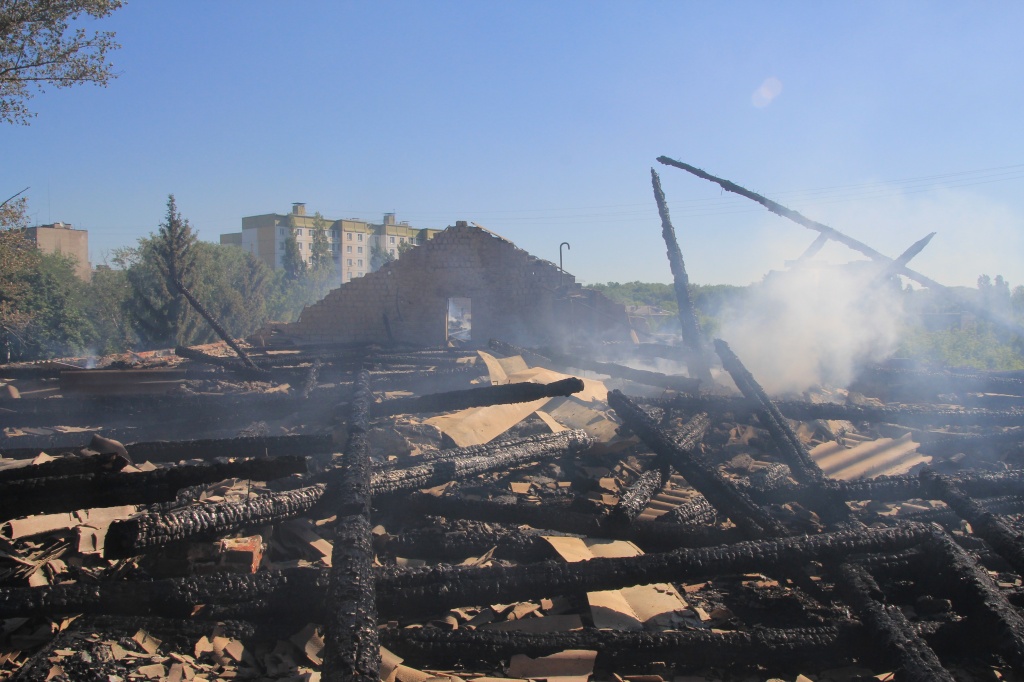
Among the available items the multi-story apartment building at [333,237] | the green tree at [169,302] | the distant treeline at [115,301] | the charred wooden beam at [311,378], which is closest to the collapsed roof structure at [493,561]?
the charred wooden beam at [311,378]

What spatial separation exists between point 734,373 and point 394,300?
12433 millimetres

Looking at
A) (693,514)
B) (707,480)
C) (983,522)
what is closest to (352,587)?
(693,514)

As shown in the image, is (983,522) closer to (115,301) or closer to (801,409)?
(801,409)

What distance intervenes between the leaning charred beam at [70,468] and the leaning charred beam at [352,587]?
1249 millimetres

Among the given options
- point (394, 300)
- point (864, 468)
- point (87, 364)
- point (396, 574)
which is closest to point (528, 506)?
point (396, 574)

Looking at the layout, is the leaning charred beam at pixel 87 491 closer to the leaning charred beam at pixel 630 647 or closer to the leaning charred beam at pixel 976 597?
the leaning charred beam at pixel 630 647

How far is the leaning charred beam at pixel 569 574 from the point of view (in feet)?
10.5

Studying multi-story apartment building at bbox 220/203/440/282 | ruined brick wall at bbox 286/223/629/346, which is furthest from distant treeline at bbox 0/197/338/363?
multi-story apartment building at bbox 220/203/440/282

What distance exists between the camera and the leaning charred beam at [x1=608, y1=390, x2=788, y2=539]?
399 centimetres

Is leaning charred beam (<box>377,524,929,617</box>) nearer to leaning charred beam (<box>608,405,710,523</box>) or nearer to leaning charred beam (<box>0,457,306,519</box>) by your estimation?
leaning charred beam (<box>608,405,710,523</box>)

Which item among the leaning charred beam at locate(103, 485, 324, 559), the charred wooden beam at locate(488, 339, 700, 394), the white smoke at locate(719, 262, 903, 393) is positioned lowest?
the leaning charred beam at locate(103, 485, 324, 559)

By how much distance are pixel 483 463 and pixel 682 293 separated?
25.1ft

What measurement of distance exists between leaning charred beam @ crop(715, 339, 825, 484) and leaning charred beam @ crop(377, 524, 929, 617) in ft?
5.60

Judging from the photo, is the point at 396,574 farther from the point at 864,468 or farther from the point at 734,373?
the point at 864,468
